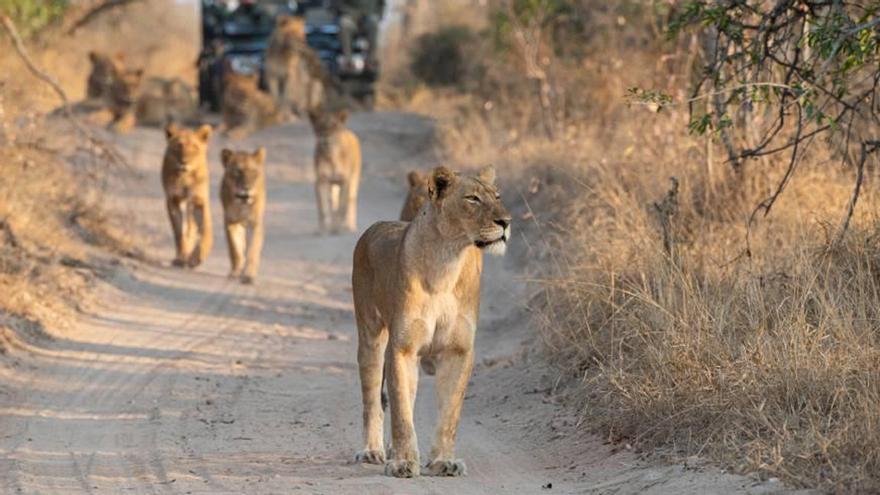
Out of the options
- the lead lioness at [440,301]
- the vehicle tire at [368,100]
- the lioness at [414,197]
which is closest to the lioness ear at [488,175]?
the lead lioness at [440,301]

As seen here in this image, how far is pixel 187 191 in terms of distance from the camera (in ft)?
41.6

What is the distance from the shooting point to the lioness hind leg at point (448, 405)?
6066mm

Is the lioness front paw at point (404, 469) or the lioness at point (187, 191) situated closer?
the lioness front paw at point (404, 469)

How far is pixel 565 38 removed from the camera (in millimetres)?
19562

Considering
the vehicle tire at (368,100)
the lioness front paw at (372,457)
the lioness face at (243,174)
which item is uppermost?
the lioness front paw at (372,457)

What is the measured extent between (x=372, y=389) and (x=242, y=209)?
242 inches

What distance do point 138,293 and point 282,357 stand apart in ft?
8.25

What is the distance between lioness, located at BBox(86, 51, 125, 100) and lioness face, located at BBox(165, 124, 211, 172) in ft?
32.6

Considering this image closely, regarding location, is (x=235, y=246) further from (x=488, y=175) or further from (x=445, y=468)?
(x=445, y=468)

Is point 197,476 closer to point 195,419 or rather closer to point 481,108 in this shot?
point 195,419

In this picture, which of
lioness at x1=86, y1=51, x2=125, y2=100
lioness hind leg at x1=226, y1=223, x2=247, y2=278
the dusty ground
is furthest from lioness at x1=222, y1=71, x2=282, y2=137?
lioness hind leg at x1=226, y1=223, x2=247, y2=278

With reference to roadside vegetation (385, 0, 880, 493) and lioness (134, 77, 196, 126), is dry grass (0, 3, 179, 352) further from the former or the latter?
lioness (134, 77, 196, 126)

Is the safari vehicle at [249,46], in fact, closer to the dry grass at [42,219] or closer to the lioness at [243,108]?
the lioness at [243,108]

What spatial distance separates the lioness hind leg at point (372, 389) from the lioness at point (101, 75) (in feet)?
55.3
